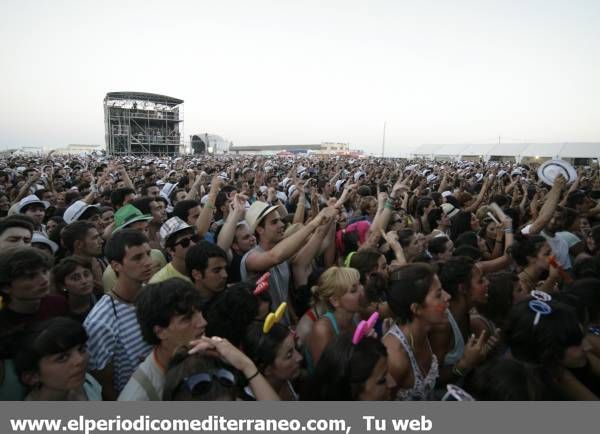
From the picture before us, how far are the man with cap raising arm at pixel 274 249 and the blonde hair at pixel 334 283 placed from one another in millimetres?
499

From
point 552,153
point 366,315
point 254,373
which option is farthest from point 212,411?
point 552,153

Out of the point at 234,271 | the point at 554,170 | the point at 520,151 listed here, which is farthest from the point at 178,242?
the point at 520,151

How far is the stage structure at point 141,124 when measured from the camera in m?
43.7

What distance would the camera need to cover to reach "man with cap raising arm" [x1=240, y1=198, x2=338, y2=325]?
10.6 ft

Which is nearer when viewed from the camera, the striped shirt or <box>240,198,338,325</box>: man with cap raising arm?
the striped shirt

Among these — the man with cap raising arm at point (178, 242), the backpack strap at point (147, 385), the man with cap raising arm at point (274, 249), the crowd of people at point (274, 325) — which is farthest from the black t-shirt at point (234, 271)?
the backpack strap at point (147, 385)

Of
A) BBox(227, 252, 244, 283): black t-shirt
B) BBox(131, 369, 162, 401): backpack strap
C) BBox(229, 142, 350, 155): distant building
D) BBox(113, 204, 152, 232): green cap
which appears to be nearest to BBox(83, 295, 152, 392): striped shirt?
BBox(131, 369, 162, 401): backpack strap

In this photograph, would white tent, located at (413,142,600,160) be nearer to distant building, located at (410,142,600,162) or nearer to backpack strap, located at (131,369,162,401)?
distant building, located at (410,142,600,162)

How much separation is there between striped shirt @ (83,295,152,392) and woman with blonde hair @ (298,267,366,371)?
3.77ft

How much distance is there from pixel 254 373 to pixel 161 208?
4145mm

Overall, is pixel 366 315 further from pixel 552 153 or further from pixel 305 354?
pixel 552 153

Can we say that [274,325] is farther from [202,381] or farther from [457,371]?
[457,371]

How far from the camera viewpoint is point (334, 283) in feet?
9.02

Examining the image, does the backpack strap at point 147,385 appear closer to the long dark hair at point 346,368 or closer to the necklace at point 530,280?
the long dark hair at point 346,368
